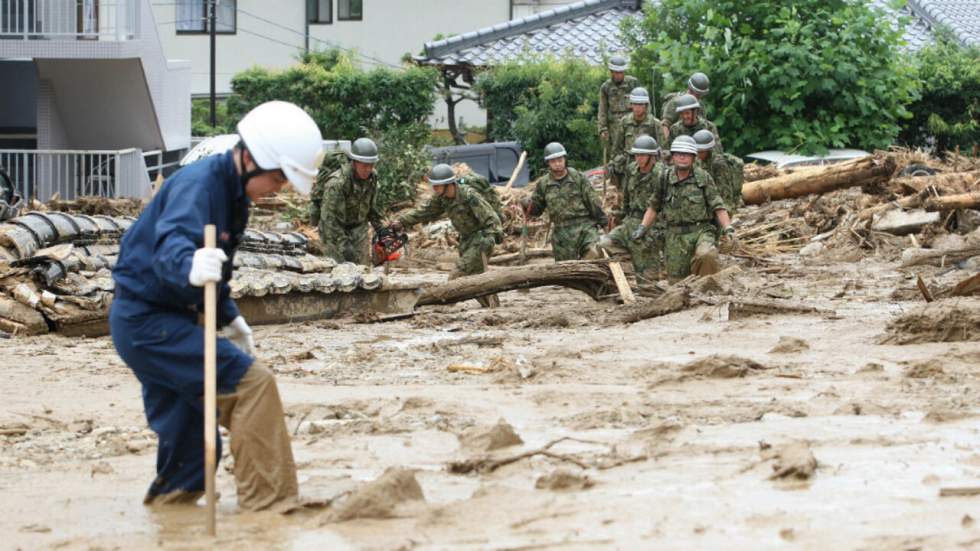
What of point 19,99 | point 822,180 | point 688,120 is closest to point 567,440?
point 688,120

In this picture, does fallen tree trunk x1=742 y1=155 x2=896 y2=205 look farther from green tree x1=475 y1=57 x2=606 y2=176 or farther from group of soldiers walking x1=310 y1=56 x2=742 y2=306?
green tree x1=475 y1=57 x2=606 y2=176

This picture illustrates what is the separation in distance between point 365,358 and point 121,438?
10.0 feet

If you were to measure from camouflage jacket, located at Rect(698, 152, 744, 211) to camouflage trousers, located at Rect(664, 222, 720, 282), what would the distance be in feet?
5.04

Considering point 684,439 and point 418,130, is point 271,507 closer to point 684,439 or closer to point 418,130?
point 684,439

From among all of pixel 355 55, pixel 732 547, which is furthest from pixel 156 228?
pixel 355 55

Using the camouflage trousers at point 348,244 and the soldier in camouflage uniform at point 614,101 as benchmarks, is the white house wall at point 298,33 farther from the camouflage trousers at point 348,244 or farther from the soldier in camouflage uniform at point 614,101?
the camouflage trousers at point 348,244

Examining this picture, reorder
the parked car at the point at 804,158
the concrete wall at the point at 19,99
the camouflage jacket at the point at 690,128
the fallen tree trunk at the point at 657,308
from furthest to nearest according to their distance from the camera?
the concrete wall at the point at 19,99 → the parked car at the point at 804,158 → the camouflage jacket at the point at 690,128 → the fallen tree trunk at the point at 657,308

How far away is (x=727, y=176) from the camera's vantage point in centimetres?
1553

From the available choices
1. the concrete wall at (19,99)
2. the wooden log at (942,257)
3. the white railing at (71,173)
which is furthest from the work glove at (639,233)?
the concrete wall at (19,99)

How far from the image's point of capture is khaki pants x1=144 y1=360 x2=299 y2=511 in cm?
569

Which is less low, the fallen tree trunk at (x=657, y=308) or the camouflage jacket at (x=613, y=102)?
the camouflage jacket at (x=613, y=102)

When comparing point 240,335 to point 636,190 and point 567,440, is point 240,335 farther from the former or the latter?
point 636,190

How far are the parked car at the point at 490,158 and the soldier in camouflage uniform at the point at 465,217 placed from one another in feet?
31.4

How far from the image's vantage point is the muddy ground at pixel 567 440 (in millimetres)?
5301
